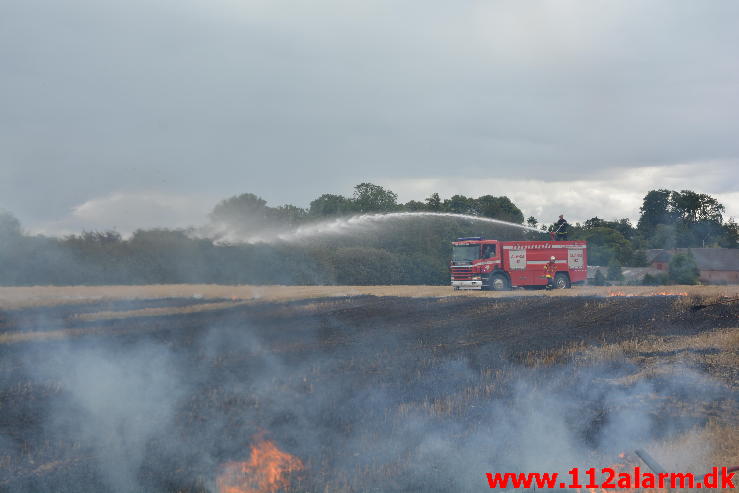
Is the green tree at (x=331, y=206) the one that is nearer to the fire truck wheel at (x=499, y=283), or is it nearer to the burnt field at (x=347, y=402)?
the fire truck wheel at (x=499, y=283)

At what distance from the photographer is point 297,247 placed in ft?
106

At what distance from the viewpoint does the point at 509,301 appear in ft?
82.1

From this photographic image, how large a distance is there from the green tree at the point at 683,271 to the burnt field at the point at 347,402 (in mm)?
41075

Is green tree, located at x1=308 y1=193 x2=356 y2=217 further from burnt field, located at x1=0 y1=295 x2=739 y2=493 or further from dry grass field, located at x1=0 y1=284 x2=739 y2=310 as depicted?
burnt field, located at x1=0 y1=295 x2=739 y2=493

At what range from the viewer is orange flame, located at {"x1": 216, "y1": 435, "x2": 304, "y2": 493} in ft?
27.1

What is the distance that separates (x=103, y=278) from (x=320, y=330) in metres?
6.51

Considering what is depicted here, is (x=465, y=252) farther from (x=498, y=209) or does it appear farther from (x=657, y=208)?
(x=657, y=208)

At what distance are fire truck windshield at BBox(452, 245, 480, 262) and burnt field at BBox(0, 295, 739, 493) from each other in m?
12.8

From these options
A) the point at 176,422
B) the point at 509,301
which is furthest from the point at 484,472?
the point at 509,301

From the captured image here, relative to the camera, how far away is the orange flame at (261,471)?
8250mm

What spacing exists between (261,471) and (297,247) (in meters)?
24.0

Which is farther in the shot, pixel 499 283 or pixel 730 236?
pixel 730 236

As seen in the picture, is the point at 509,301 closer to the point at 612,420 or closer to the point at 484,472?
the point at 612,420

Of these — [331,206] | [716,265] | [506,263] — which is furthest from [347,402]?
[716,265]
